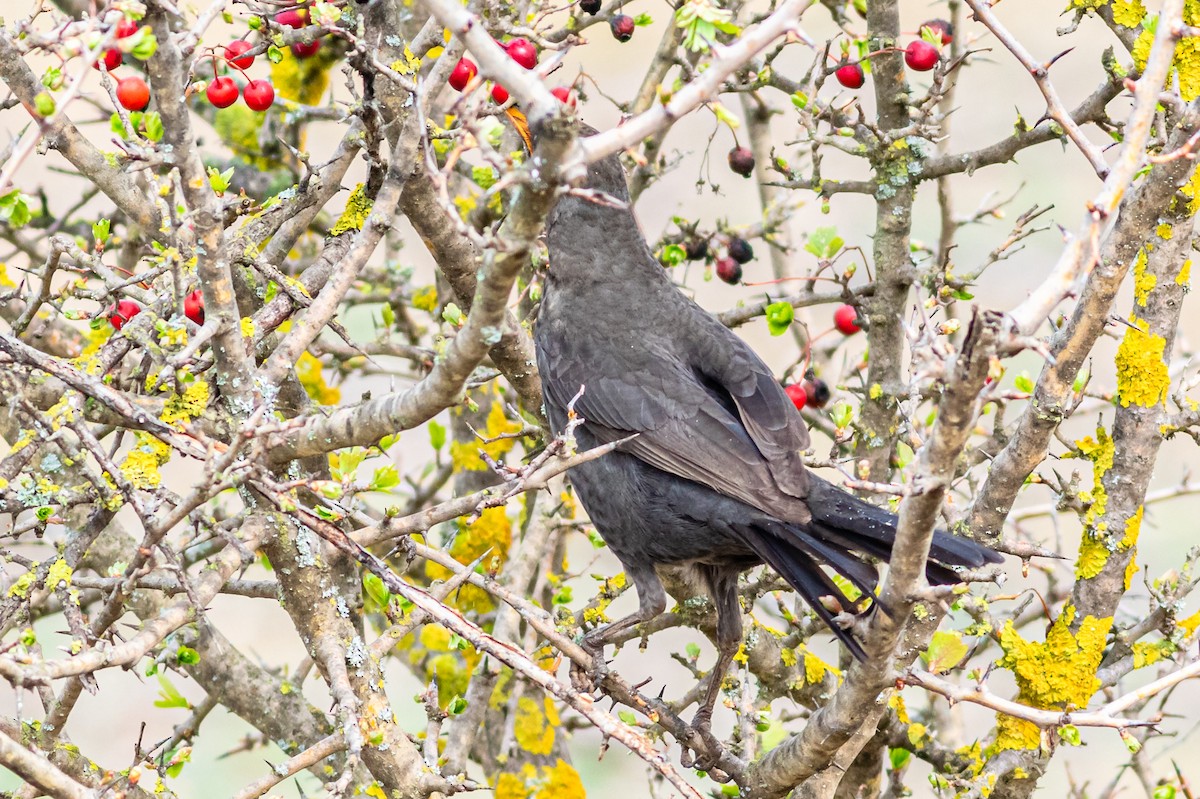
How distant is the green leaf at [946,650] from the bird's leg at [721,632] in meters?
0.60

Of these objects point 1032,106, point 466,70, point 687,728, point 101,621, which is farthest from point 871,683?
point 1032,106

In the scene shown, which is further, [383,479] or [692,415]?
[692,415]

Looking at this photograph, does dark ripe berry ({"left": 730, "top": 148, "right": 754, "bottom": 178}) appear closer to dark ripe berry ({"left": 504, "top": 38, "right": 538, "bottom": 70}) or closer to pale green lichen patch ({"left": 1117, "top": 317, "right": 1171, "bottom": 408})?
dark ripe berry ({"left": 504, "top": 38, "right": 538, "bottom": 70})

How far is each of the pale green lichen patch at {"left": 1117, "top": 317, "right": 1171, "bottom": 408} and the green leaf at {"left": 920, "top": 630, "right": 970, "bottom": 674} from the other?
886 millimetres

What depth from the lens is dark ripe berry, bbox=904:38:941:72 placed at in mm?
4230

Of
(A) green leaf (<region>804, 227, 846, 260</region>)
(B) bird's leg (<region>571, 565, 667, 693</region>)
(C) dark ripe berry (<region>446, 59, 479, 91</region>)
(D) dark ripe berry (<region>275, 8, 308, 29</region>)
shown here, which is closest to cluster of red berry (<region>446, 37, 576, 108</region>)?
(C) dark ripe berry (<region>446, 59, 479, 91</region>)

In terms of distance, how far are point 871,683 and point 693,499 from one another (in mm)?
1301

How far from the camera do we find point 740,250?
4988 mm

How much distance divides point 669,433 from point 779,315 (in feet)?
2.15

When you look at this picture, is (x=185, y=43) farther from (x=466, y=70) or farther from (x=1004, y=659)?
(x=1004, y=659)

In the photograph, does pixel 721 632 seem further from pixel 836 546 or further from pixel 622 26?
pixel 622 26

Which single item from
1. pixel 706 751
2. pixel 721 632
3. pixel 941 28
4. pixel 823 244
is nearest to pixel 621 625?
pixel 721 632

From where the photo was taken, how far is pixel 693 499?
157 inches

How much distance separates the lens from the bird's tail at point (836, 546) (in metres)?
3.07
